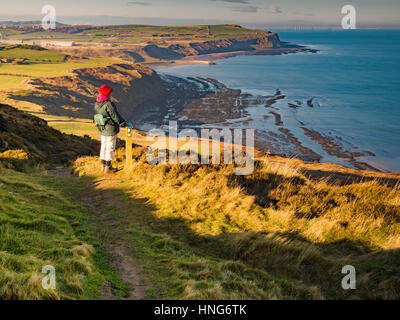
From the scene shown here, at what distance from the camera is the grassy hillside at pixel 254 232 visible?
5887 mm

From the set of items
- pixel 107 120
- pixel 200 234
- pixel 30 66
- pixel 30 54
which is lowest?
pixel 200 234

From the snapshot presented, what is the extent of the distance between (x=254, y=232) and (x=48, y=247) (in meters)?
4.21

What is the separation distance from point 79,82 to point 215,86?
130 ft

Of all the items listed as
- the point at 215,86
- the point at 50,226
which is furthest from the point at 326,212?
the point at 215,86

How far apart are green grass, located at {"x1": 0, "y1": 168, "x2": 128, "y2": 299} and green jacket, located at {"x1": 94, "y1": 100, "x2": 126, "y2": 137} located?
9.24 ft

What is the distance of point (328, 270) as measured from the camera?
6699mm

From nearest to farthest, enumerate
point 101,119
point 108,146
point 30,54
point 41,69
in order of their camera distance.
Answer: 1. point 101,119
2. point 108,146
3. point 41,69
4. point 30,54

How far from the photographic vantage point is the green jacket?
11.8 metres

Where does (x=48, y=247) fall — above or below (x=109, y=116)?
below

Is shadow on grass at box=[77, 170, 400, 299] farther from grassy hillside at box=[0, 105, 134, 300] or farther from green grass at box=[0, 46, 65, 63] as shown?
green grass at box=[0, 46, 65, 63]

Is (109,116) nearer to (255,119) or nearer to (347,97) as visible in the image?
(255,119)

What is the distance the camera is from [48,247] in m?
6.16

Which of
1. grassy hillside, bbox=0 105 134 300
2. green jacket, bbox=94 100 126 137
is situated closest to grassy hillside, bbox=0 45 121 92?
green jacket, bbox=94 100 126 137

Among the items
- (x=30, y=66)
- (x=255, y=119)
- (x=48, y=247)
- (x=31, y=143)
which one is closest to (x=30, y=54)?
(x=30, y=66)
